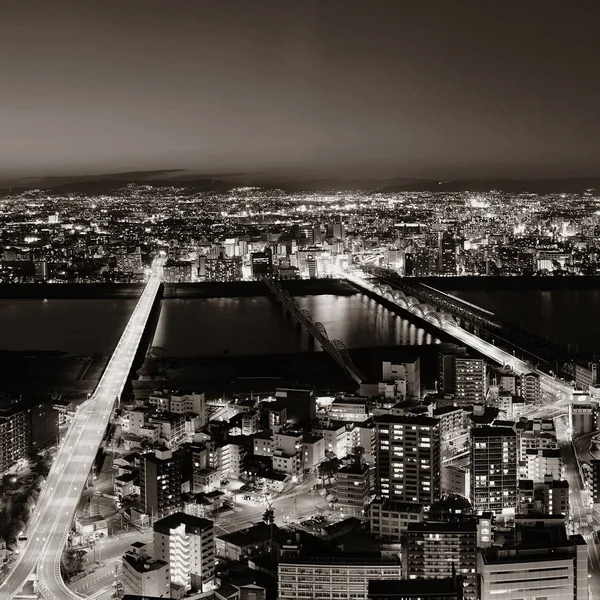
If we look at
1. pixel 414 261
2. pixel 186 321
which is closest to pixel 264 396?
pixel 186 321

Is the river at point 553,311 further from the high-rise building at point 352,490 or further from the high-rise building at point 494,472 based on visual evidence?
the high-rise building at point 352,490

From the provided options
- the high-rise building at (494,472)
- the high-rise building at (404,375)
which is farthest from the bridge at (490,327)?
the high-rise building at (494,472)

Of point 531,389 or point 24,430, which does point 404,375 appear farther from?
point 24,430

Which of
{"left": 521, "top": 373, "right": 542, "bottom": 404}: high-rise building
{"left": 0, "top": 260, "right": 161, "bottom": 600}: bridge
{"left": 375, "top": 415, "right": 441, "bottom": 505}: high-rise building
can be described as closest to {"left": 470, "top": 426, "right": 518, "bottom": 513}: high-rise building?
{"left": 375, "top": 415, "right": 441, "bottom": 505}: high-rise building

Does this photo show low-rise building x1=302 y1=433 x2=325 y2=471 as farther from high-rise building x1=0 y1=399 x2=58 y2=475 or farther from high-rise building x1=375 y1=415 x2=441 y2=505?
high-rise building x1=0 y1=399 x2=58 y2=475

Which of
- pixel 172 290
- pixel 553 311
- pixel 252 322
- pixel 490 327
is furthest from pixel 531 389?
pixel 172 290

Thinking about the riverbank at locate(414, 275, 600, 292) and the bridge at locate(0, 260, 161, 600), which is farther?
the riverbank at locate(414, 275, 600, 292)
